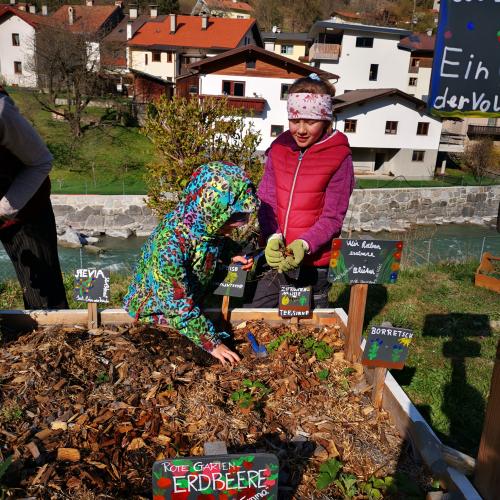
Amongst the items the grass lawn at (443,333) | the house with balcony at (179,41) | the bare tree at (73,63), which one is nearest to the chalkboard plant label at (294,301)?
the grass lawn at (443,333)

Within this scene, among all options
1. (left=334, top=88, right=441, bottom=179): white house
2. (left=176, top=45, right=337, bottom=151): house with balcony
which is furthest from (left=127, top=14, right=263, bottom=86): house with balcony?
(left=334, top=88, right=441, bottom=179): white house

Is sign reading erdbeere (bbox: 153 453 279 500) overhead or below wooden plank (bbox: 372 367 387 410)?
overhead

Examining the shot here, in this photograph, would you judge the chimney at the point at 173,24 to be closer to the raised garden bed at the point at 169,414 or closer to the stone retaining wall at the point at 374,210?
the stone retaining wall at the point at 374,210

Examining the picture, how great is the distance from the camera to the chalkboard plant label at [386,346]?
2.45 meters

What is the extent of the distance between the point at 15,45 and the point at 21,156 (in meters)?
41.5

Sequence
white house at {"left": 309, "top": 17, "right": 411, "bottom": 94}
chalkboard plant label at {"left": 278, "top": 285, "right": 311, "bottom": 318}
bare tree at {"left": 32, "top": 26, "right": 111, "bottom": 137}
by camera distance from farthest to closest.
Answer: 1. white house at {"left": 309, "top": 17, "right": 411, "bottom": 94}
2. bare tree at {"left": 32, "top": 26, "right": 111, "bottom": 137}
3. chalkboard plant label at {"left": 278, "top": 285, "right": 311, "bottom": 318}

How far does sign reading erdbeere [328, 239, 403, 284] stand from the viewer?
2.69 metres

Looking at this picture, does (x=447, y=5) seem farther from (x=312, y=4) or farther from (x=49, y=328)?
(x=312, y=4)

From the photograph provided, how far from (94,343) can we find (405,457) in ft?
5.99

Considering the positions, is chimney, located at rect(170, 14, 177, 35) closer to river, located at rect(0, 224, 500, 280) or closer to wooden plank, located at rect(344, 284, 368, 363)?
river, located at rect(0, 224, 500, 280)

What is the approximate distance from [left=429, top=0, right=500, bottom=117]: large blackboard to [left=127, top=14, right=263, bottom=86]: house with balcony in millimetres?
34423

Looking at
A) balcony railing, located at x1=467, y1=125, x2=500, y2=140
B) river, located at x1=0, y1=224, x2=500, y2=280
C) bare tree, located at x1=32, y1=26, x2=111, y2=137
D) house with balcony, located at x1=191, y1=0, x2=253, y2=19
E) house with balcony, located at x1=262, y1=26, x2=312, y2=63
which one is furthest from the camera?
house with balcony, located at x1=191, y1=0, x2=253, y2=19

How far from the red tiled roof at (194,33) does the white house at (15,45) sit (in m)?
7.64

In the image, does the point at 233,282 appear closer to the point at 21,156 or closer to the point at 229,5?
the point at 21,156
